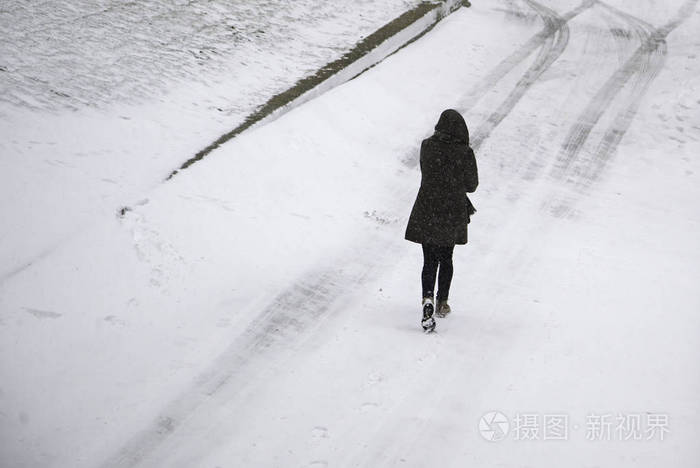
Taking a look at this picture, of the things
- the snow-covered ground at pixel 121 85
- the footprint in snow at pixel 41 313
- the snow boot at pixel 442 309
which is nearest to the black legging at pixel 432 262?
the snow boot at pixel 442 309

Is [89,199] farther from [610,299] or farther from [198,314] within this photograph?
[610,299]

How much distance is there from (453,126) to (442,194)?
1.73 feet

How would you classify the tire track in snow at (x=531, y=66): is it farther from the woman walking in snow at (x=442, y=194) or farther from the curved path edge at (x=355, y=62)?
the woman walking in snow at (x=442, y=194)

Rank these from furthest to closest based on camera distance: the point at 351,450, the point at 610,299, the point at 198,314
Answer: the point at 610,299
the point at 198,314
the point at 351,450

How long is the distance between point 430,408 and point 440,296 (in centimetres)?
134

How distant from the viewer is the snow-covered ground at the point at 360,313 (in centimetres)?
430

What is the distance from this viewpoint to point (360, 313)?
18.9 ft

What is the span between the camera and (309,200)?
752 centimetres

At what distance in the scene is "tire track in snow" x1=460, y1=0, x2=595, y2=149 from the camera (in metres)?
10.2

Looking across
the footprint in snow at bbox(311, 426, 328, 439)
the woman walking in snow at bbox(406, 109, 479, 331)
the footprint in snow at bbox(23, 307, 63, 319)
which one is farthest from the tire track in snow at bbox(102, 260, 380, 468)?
the footprint in snow at bbox(23, 307, 63, 319)

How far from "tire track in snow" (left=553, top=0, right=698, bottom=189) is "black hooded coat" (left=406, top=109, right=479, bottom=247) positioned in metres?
3.81

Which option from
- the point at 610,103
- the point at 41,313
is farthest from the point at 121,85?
the point at 610,103

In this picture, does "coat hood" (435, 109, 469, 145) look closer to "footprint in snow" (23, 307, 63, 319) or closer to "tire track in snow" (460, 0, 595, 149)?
"footprint in snow" (23, 307, 63, 319)

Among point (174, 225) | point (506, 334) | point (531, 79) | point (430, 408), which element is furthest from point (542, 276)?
point (531, 79)
